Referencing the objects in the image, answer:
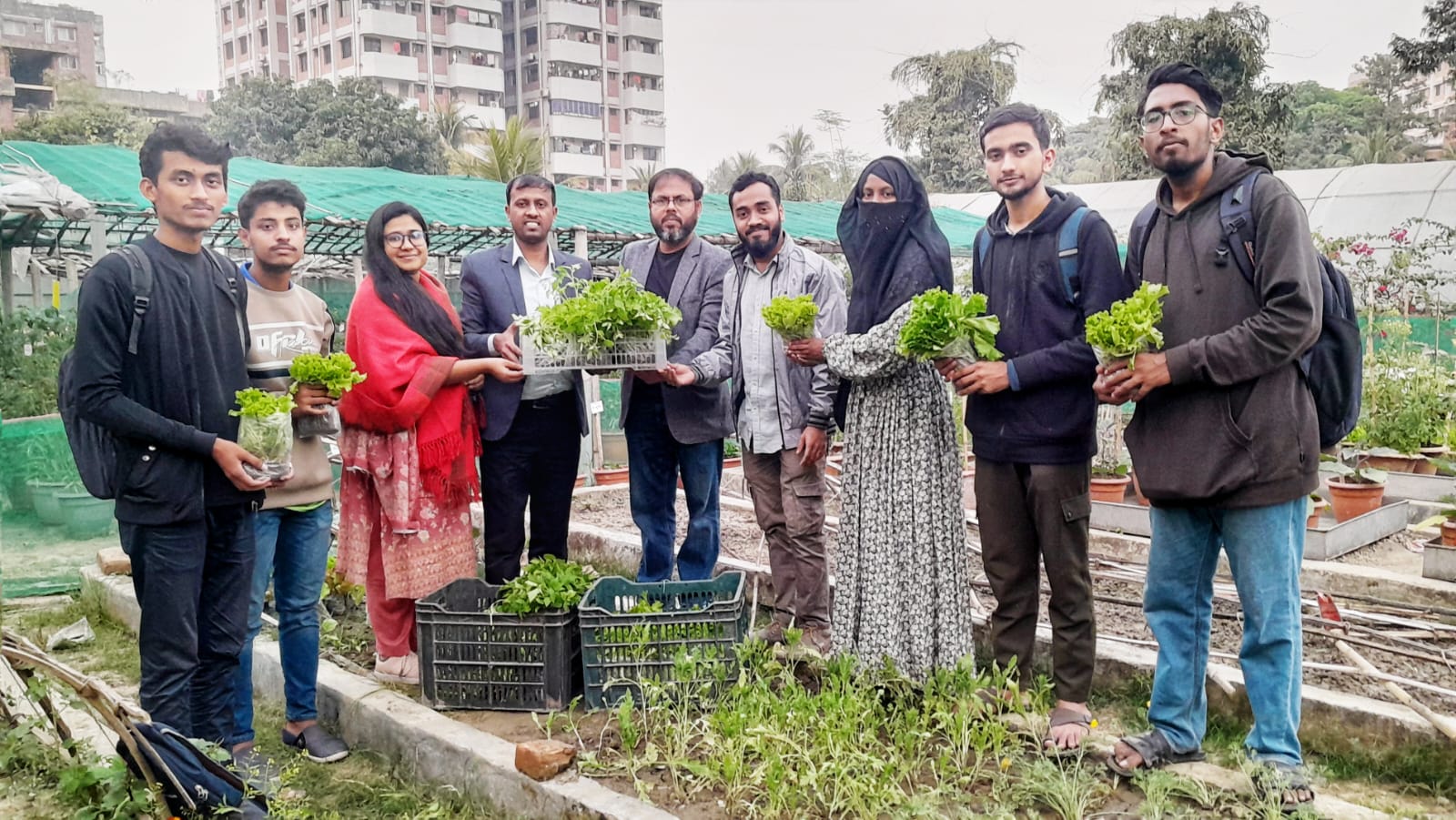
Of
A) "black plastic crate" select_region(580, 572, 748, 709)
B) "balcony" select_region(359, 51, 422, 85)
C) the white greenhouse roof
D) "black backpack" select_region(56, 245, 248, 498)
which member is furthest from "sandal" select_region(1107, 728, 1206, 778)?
"balcony" select_region(359, 51, 422, 85)

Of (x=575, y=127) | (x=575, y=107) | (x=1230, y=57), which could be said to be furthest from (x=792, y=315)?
(x=575, y=107)

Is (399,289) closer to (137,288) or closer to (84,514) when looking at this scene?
(137,288)

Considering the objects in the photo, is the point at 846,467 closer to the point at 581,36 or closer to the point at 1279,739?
the point at 1279,739

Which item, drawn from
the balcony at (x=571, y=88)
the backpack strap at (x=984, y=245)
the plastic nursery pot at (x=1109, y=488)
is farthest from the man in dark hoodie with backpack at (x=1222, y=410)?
the balcony at (x=571, y=88)

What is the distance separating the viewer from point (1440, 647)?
4.45 meters

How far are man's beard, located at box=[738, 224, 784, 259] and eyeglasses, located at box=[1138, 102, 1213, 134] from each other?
1689 mm

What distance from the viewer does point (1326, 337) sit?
3121 mm

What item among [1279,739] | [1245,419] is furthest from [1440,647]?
[1245,419]

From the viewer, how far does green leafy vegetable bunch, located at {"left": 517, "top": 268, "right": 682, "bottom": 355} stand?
13.3ft

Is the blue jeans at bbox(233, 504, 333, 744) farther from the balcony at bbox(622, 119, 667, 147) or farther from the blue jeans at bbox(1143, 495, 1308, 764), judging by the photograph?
the balcony at bbox(622, 119, 667, 147)

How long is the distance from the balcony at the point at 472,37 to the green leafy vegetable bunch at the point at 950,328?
5367 cm

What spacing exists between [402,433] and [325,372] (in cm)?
65

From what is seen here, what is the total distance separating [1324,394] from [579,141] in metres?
57.2

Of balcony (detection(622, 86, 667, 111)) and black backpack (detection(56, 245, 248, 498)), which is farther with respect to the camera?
balcony (detection(622, 86, 667, 111))
